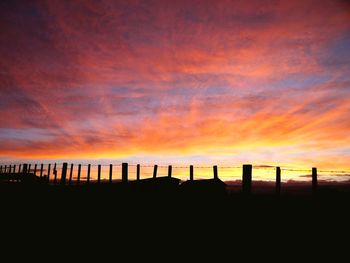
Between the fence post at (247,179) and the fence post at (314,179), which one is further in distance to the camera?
the fence post at (314,179)

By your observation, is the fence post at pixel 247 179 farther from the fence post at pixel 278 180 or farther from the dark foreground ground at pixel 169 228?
the fence post at pixel 278 180

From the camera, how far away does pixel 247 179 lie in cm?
1205

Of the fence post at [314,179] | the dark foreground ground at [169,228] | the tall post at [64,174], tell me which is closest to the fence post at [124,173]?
the dark foreground ground at [169,228]

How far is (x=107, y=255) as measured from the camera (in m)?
6.30

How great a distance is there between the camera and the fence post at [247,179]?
472 inches

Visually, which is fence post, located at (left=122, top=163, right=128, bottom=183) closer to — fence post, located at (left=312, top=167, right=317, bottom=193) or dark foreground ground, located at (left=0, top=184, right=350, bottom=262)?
dark foreground ground, located at (left=0, top=184, right=350, bottom=262)

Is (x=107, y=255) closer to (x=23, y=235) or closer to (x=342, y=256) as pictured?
(x=23, y=235)

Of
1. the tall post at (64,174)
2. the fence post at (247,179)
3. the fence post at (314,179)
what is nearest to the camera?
the fence post at (247,179)

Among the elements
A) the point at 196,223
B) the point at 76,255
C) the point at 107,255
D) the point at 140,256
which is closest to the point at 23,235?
the point at 76,255

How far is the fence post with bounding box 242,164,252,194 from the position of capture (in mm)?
11989

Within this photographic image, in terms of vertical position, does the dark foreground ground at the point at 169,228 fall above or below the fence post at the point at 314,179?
below

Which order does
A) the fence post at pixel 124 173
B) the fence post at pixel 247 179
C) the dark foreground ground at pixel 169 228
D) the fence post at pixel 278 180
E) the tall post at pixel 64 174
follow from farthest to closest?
the tall post at pixel 64 174, the fence post at pixel 124 173, the fence post at pixel 278 180, the fence post at pixel 247 179, the dark foreground ground at pixel 169 228

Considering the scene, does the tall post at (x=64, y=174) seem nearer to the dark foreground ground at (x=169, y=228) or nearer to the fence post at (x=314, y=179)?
the dark foreground ground at (x=169, y=228)

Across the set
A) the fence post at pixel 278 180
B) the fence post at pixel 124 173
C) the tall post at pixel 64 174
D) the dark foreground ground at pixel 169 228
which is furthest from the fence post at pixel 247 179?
the tall post at pixel 64 174
